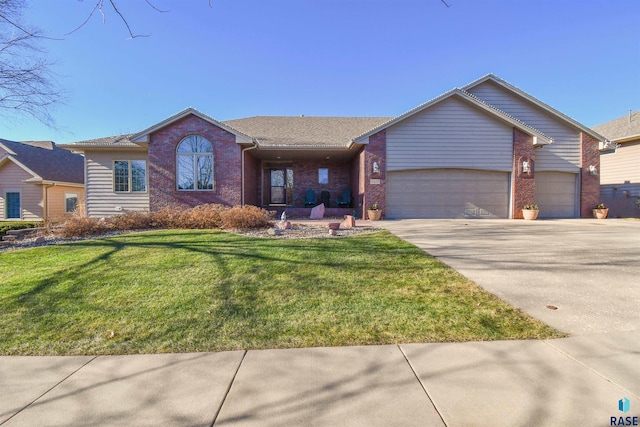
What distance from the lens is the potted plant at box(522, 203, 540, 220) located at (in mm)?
12359

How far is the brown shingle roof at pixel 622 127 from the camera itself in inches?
597

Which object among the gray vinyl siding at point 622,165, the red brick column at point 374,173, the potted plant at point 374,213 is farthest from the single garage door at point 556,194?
the potted plant at point 374,213

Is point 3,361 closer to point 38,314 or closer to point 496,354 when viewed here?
point 38,314

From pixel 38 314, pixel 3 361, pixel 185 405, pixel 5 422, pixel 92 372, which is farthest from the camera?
pixel 38 314

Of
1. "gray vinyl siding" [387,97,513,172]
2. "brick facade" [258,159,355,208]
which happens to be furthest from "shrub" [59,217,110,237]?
"gray vinyl siding" [387,97,513,172]

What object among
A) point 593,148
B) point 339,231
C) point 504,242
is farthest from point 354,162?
point 593,148

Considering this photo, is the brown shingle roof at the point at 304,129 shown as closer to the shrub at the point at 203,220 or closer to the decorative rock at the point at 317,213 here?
the decorative rock at the point at 317,213

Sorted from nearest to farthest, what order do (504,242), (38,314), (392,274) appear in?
1. (38,314)
2. (392,274)
3. (504,242)

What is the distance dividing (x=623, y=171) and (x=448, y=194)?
1086cm

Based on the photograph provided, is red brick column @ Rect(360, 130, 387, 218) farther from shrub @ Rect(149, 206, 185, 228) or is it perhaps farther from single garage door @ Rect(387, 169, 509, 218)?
shrub @ Rect(149, 206, 185, 228)

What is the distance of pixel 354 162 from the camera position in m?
15.3

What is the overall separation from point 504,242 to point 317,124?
41.4 feet

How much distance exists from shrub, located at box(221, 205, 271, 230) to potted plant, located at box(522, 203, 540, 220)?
1107 centimetres

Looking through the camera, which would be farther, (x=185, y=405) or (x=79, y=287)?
(x=79, y=287)
